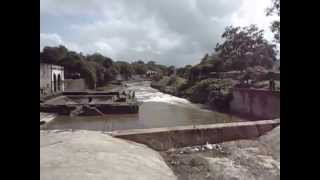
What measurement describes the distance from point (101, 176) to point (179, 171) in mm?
2020

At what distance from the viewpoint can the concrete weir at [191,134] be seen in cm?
824

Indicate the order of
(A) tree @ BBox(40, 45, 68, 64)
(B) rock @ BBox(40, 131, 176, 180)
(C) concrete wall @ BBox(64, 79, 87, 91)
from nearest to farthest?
(B) rock @ BBox(40, 131, 176, 180) → (C) concrete wall @ BBox(64, 79, 87, 91) → (A) tree @ BBox(40, 45, 68, 64)

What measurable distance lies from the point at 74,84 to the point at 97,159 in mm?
34027

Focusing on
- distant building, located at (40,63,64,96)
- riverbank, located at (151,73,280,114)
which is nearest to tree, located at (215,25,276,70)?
riverbank, located at (151,73,280,114)

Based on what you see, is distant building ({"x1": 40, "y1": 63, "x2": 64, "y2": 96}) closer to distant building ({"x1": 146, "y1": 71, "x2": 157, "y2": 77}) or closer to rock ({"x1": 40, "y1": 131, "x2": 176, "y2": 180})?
rock ({"x1": 40, "y1": 131, "x2": 176, "y2": 180})

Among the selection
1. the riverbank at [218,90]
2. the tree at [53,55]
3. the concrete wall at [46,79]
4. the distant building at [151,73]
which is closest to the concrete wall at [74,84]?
the tree at [53,55]

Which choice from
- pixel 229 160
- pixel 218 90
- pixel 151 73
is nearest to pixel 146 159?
pixel 229 160

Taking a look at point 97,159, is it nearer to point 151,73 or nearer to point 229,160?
point 229,160

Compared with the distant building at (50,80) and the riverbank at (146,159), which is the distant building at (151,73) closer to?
the distant building at (50,80)

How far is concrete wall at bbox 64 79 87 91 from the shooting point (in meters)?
37.9

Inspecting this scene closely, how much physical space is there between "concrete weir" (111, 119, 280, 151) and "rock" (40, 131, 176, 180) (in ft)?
1.12

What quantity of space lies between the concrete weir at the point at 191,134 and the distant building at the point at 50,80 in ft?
60.6
